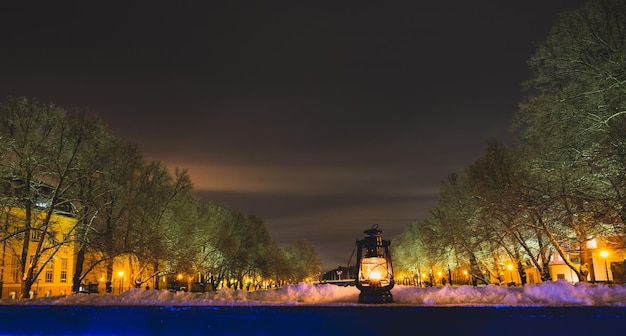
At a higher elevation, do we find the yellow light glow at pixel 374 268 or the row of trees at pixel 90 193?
the row of trees at pixel 90 193

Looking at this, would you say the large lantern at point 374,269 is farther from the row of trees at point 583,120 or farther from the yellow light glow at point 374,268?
the row of trees at point 583,120

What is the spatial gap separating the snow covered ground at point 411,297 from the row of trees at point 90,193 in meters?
16.8

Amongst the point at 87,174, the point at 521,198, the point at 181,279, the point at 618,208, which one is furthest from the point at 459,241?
the point at 181,279

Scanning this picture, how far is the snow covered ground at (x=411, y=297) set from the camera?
12133mm

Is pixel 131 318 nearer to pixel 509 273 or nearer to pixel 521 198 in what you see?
pixel 521 198

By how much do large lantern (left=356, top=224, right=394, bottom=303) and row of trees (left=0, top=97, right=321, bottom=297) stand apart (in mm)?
18873

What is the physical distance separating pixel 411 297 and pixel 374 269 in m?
1.46

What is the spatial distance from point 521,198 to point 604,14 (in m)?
8.54

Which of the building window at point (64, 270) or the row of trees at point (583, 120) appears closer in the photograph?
the row of trees at point (583, 120)

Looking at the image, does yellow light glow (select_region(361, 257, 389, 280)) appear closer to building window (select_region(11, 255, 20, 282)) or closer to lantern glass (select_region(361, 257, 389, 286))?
lantern glass (select_region(361, 257, 389, 286))

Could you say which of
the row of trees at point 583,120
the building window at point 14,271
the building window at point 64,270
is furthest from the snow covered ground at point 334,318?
the building window at point 64,270

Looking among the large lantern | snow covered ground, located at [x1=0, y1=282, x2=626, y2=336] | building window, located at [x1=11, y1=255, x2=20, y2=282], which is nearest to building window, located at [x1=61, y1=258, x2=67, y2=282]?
building window, located at [x1=11, y1=255, x2=20, y2=282]

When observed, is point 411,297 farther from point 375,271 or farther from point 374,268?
point 374,268

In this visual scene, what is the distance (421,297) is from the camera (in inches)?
619
